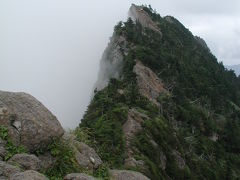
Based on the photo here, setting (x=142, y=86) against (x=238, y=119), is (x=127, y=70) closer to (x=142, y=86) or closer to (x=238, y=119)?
(x=142, y=86)

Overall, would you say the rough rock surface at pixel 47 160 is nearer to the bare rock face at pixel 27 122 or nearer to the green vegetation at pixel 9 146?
the bare rock face at pixel 27 122

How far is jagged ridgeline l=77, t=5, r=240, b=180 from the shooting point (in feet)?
167

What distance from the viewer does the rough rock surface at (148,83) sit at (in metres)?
74.4

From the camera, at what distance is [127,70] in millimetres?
79312

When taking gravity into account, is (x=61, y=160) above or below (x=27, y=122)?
below

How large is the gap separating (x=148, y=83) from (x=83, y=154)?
6100cm

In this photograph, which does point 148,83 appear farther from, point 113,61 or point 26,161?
point 26,161

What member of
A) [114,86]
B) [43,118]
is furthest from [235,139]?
[43,118]

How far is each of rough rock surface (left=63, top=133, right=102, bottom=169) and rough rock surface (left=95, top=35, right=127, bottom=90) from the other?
6573cm

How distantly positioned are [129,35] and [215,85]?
4834 cm

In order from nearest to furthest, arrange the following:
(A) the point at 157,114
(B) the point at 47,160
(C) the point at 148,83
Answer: (B) the point at 47,160, (A) the point at 157,114, (C) the point at 148,83

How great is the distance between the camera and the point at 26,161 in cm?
1425

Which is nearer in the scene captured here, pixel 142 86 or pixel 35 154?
pixel 35 154

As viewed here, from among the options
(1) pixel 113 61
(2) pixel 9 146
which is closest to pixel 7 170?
(2) pixel 9 146
